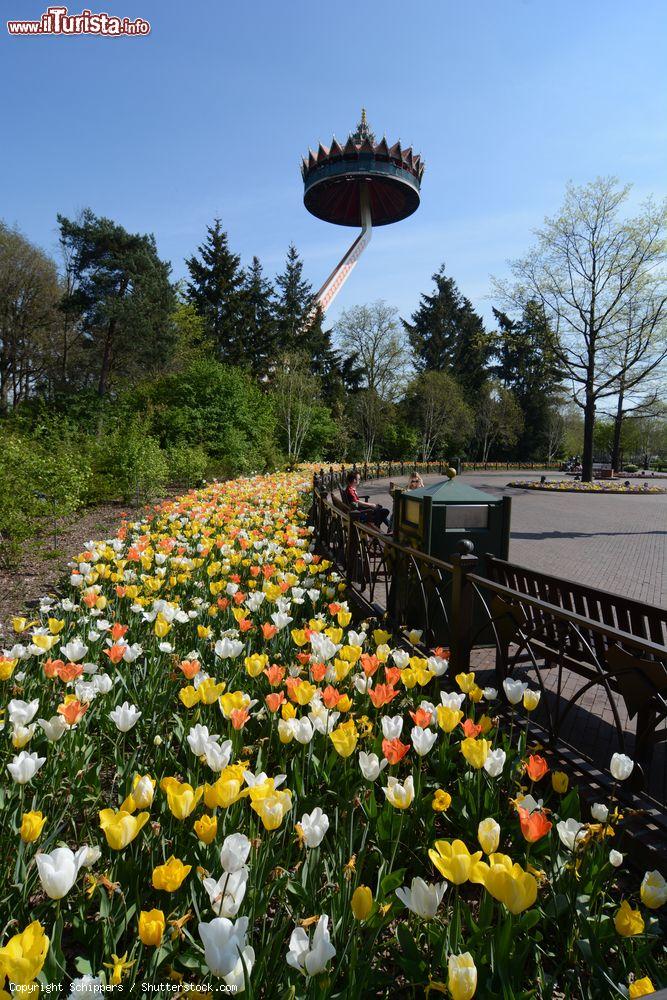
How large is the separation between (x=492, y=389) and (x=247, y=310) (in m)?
23.6

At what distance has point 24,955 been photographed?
1.00m

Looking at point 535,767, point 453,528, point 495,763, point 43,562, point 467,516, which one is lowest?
point 43,562

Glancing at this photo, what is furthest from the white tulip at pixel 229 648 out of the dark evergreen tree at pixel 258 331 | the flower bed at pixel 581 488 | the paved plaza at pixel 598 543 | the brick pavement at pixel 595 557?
the dark evergreen tree at pixel 258 331

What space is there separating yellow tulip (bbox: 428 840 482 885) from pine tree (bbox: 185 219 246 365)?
4247 centimetres

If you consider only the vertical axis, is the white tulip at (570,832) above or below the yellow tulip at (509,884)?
below

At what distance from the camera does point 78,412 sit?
95.4ft

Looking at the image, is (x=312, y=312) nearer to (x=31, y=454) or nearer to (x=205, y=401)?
(x=205, y=401)

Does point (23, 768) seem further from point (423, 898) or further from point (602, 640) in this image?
point (602, 640)

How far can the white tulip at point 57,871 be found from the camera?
1190mm

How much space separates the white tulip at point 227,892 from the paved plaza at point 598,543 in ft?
12.8

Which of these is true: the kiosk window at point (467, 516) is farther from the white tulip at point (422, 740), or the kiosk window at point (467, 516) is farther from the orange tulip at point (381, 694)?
the white tulip at point (422, 740)

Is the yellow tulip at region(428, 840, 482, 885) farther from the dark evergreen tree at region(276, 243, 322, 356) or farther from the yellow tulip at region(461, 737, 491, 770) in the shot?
the dark evergreen tree at region(276, 243, 322, 356)

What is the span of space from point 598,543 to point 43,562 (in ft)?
33.3

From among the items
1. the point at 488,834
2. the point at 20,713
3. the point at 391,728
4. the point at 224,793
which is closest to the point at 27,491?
the point at 20,713
